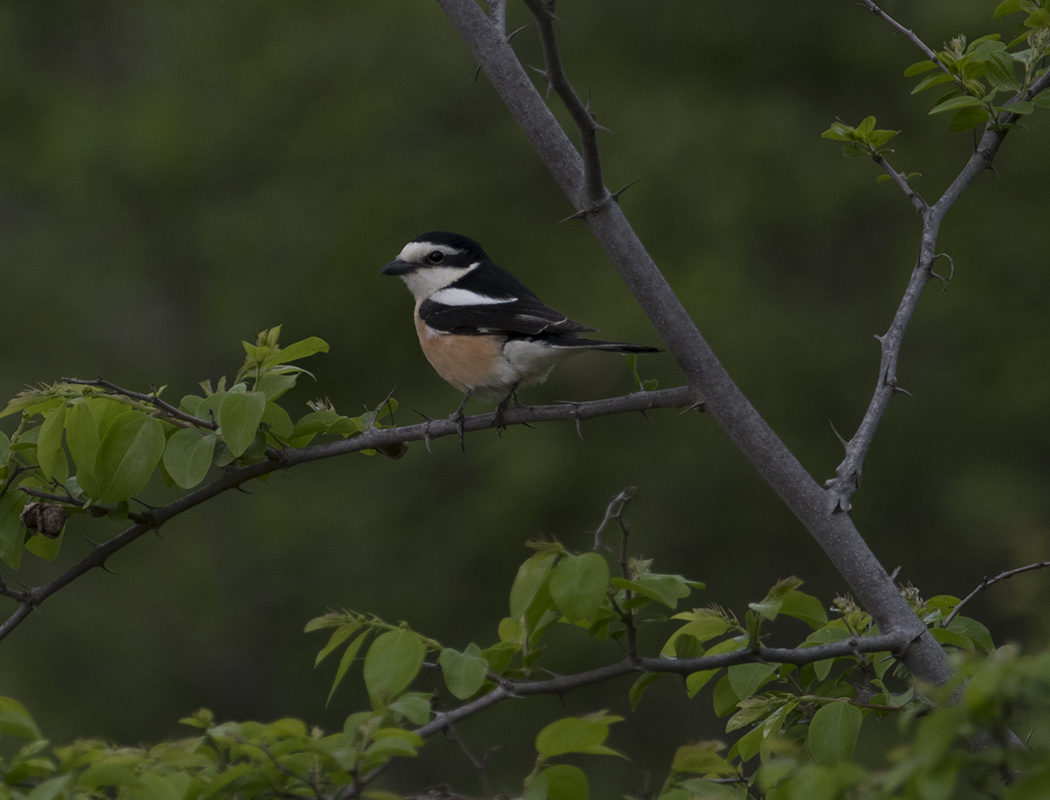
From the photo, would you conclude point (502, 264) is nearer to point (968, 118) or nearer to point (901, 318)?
point (968, 118)

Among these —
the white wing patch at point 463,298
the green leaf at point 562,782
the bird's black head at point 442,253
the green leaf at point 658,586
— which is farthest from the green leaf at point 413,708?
the bird's black head at point 442,253

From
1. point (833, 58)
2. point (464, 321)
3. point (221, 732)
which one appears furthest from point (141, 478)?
point (833, 58)

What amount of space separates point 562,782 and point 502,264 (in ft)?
32.4

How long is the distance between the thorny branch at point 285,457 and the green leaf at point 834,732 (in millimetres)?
833

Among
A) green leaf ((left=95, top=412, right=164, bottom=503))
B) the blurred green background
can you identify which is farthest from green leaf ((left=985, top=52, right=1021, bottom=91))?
the blurred green background

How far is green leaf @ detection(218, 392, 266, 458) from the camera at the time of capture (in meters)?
2.57

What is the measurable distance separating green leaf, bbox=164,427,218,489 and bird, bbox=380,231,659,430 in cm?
151

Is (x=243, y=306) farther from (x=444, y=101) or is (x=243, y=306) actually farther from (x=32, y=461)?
(x=32, y=461)

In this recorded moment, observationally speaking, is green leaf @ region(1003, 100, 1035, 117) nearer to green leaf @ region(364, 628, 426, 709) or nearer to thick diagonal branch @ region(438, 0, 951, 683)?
thick diagonal branch @ region(438, 0, 951, 683)

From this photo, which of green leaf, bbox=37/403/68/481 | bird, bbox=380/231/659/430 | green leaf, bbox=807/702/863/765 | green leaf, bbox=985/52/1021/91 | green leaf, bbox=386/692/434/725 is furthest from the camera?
bird, bbox=380/231/659/430

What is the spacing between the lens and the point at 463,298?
5434 millimetres

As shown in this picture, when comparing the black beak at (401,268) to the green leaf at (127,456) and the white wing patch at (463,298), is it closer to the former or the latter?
the white wing patch at (463,298)

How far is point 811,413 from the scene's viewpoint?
11.0 m

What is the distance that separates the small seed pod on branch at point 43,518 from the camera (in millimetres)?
2836
